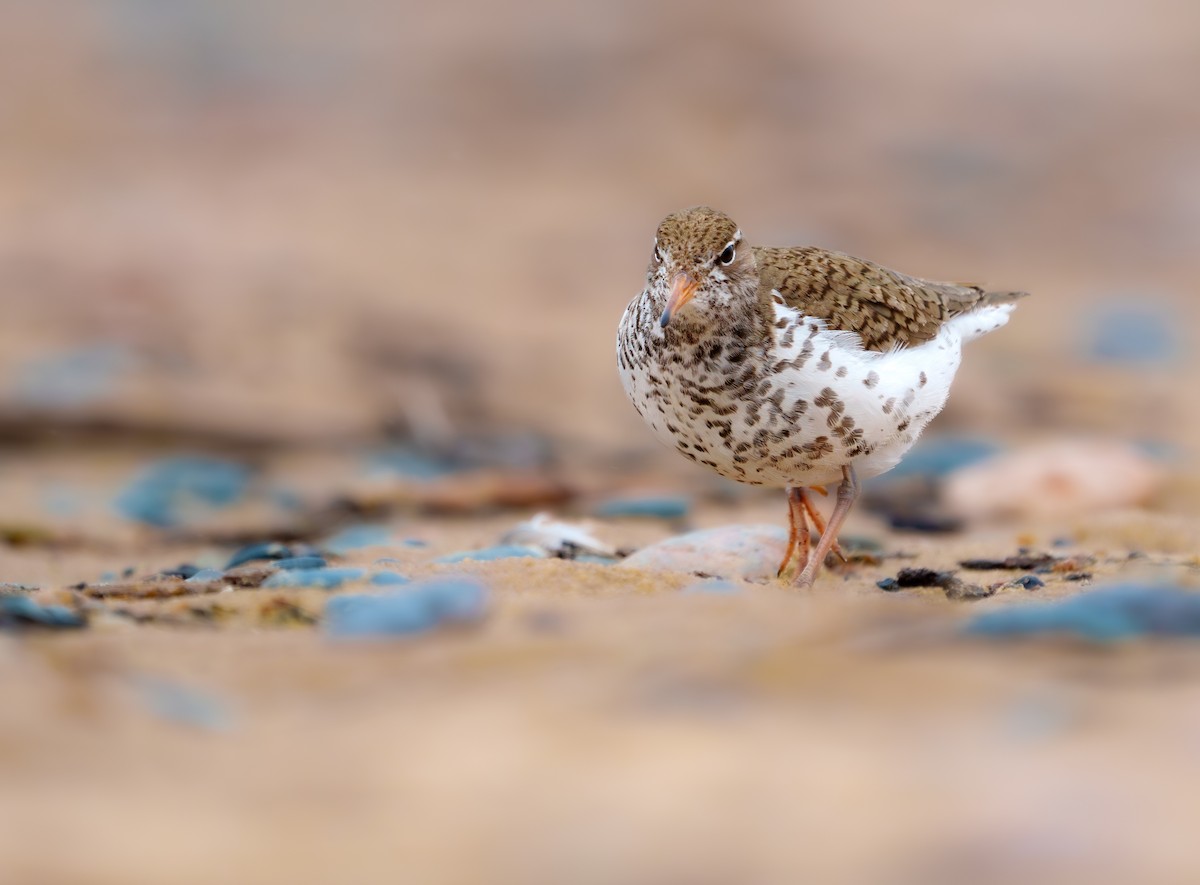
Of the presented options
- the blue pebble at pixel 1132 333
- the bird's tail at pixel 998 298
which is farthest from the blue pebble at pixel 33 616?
the blue pebble at pixel 1132 333

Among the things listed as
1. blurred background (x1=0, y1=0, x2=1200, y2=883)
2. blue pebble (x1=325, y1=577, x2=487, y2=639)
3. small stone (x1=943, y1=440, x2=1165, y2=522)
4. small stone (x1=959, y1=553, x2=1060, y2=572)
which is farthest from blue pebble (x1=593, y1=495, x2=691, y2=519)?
blue pebble (x1=325, y1=577, x2=487, y2=639)

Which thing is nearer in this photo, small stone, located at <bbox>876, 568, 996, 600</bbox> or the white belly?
the white belly

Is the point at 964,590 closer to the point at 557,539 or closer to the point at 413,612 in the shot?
the point at 557,539

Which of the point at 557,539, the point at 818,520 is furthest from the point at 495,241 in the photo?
the point at 818,520

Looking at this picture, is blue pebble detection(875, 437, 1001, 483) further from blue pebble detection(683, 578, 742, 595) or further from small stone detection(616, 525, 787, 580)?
blue pebble detection(683, 578, 742, 595)

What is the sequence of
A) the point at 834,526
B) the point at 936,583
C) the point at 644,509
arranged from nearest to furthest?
1. the point at 936,583
2. the point at 834,526
3. the point at 644,509

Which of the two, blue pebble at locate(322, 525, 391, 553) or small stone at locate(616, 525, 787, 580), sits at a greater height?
blue pebble at locate(322, 525, 391, 553)

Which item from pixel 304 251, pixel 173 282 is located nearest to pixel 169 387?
pixel 173 282
